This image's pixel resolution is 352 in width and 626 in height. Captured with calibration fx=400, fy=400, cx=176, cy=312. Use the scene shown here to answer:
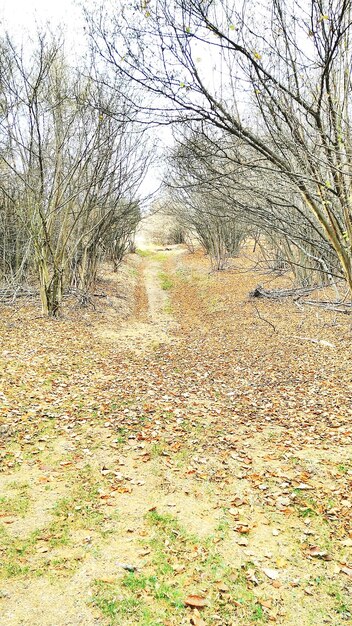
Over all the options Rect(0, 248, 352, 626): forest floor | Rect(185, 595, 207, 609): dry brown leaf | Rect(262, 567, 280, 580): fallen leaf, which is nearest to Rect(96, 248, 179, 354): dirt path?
Rect(0, 248, 352, 626): forest floor

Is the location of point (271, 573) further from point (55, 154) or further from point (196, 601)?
point (55, 154)

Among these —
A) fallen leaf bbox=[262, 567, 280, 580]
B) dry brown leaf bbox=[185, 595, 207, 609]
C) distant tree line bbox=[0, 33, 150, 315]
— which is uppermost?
distant tree line bbox=[0, 33, 150, 315]

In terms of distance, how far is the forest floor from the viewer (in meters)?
3.25

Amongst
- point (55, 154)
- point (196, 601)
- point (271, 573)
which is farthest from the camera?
point (55, 154)

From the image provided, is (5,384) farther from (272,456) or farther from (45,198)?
(45,198)

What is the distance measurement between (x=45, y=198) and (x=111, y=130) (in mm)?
3175

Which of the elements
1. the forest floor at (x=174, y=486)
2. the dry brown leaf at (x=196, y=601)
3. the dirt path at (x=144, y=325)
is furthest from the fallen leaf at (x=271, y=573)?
the dirt path at (x=144, y=325)

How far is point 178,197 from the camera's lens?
26047 mm

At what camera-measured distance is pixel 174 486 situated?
485 cm

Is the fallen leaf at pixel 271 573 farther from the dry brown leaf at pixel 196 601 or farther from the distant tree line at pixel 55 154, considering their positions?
the distant tree line at pixel 55 154

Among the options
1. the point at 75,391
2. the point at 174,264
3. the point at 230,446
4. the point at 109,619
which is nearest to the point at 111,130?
the point at 75,391

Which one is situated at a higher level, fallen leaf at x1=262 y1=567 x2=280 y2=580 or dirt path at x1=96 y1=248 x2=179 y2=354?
dirt path at x1=96 y1=248 x2=179 y2=354

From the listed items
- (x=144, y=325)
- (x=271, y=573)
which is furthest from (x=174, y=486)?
(x=144, y=325)

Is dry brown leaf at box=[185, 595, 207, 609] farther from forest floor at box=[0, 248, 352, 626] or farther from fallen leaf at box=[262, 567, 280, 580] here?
fallen leaf at box=[262, 567, 280, 580]
